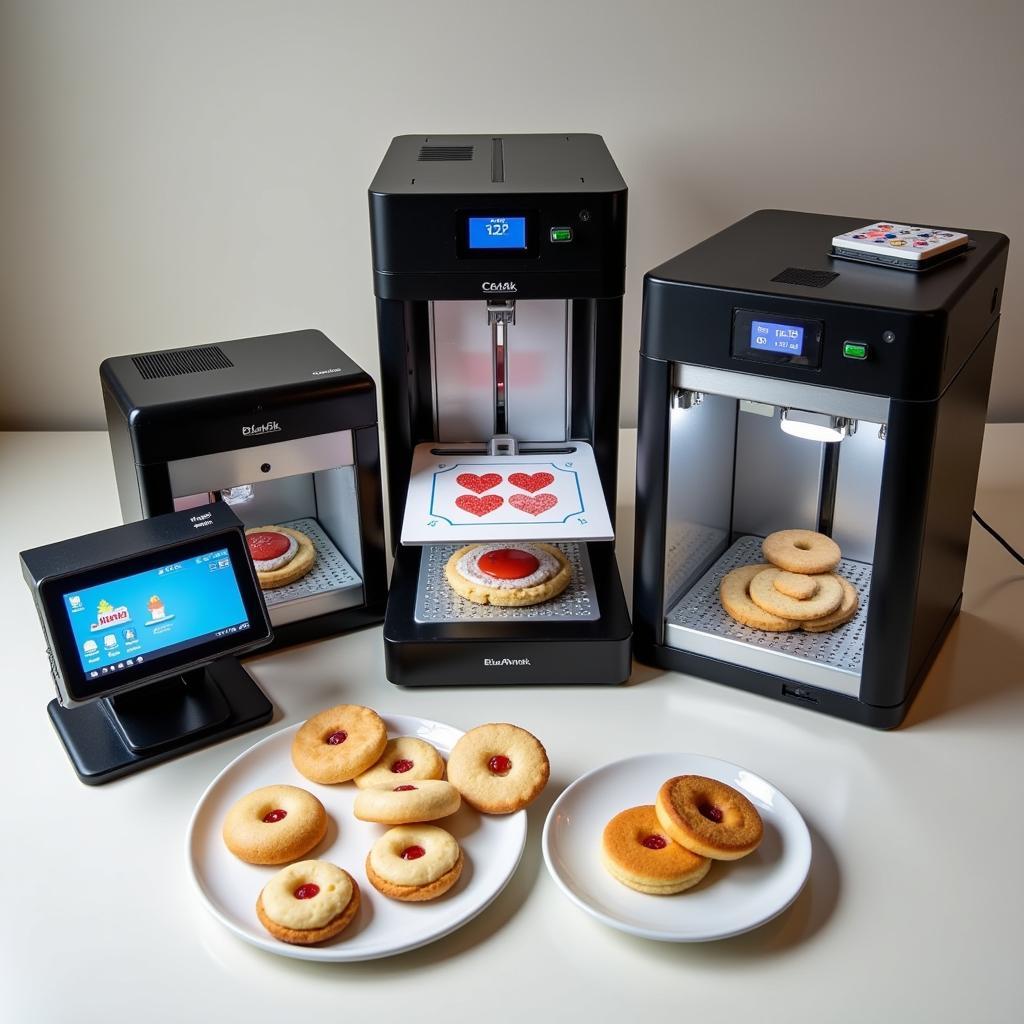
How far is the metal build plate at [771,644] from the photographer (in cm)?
116

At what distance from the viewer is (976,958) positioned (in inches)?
34.9

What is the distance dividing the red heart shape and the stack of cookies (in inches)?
10.4

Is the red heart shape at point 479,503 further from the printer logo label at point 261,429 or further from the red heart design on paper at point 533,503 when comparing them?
the printer logo label at point 261,429

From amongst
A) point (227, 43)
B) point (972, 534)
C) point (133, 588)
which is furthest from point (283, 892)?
point (227, 43)

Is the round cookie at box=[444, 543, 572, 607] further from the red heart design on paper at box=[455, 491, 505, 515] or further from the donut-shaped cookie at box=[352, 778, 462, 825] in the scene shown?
the donut-shaped cookie at box=[352, 778, 462, 825]

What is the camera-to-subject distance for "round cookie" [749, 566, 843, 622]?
3.99 feet

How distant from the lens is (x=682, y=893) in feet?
3.10

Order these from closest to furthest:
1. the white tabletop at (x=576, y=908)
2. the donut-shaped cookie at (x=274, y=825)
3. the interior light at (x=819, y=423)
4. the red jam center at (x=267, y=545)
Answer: the white tabletop at (x=576, y=908)
the donut-shaped cookie at (x=274, y=825)
the interior light at (x=819, y=423)
the red jam center at (x=267, y=545)

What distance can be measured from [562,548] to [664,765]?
37 centimetres

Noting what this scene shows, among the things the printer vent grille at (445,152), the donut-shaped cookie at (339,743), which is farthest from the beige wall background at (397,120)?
the donut-shaped cookie at (339,743)

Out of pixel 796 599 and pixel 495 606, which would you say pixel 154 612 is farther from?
pixel 796 599

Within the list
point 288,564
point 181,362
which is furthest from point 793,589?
point 181,362

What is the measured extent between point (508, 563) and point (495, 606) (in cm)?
5

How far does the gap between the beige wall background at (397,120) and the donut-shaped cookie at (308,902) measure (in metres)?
1.00
